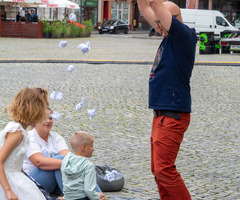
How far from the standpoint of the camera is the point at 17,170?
3654 mm

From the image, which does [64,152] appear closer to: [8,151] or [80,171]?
[80,171]

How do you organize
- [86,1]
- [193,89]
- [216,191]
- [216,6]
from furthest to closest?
[86,1] < [216,6] < [193,89] < [216,191]

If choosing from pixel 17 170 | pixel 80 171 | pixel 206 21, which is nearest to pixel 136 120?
pixel 80 171

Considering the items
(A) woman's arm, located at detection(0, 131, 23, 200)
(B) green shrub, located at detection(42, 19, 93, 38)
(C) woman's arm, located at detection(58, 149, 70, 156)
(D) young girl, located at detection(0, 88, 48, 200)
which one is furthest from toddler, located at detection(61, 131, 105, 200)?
(B) green shrub, located at detection(42, 19, 93, 38)

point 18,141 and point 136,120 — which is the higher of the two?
point 18,141

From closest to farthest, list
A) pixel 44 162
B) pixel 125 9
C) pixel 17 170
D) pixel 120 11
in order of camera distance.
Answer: pixel 17 170, pixel 44 162, pixel 120 11, pixel 125 9

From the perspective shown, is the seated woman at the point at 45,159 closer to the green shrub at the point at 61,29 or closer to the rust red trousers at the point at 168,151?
the rust red trousers at the point at 168,151

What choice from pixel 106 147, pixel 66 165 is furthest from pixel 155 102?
pixel 106 147

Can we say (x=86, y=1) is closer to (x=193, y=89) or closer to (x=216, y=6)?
(x=216, y=6)

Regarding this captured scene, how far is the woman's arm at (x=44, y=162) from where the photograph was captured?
4648 mm

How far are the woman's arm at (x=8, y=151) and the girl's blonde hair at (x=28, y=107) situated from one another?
11 cm

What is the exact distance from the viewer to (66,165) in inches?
160

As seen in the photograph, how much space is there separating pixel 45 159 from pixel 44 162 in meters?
0.03

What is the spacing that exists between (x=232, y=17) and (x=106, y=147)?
47284 millimetres
